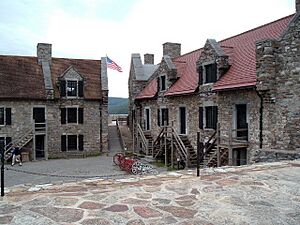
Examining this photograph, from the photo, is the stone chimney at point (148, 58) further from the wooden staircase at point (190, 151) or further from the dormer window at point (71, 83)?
the wooden staircase at point (190, 151)

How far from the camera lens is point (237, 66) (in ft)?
57.8

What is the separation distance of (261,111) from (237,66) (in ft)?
13.9

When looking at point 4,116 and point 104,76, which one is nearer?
point 4,116

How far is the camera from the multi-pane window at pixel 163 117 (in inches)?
962

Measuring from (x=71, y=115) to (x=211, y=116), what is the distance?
47.4 ft

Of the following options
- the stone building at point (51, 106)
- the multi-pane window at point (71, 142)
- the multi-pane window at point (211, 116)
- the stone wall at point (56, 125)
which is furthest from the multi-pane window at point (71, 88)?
the multi-pane window at point (211, 116)

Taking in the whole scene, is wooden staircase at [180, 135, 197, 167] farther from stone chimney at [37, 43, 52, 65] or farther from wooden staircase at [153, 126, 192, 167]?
stone chimney at [37, 43, 52, 65]

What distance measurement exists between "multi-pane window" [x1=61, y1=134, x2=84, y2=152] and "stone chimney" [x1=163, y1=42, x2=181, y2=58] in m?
Result: 11.4

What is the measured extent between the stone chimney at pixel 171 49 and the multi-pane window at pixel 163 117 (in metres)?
7.63

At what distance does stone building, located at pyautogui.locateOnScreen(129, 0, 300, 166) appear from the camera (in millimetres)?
12953

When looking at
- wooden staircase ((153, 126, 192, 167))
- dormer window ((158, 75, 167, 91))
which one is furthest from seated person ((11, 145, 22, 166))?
dormer window ((158, 75, 167, 91))

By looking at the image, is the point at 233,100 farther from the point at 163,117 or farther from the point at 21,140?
the point at 21,140

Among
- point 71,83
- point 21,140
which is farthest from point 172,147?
point 21,140

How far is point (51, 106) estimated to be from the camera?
27.7 metres
